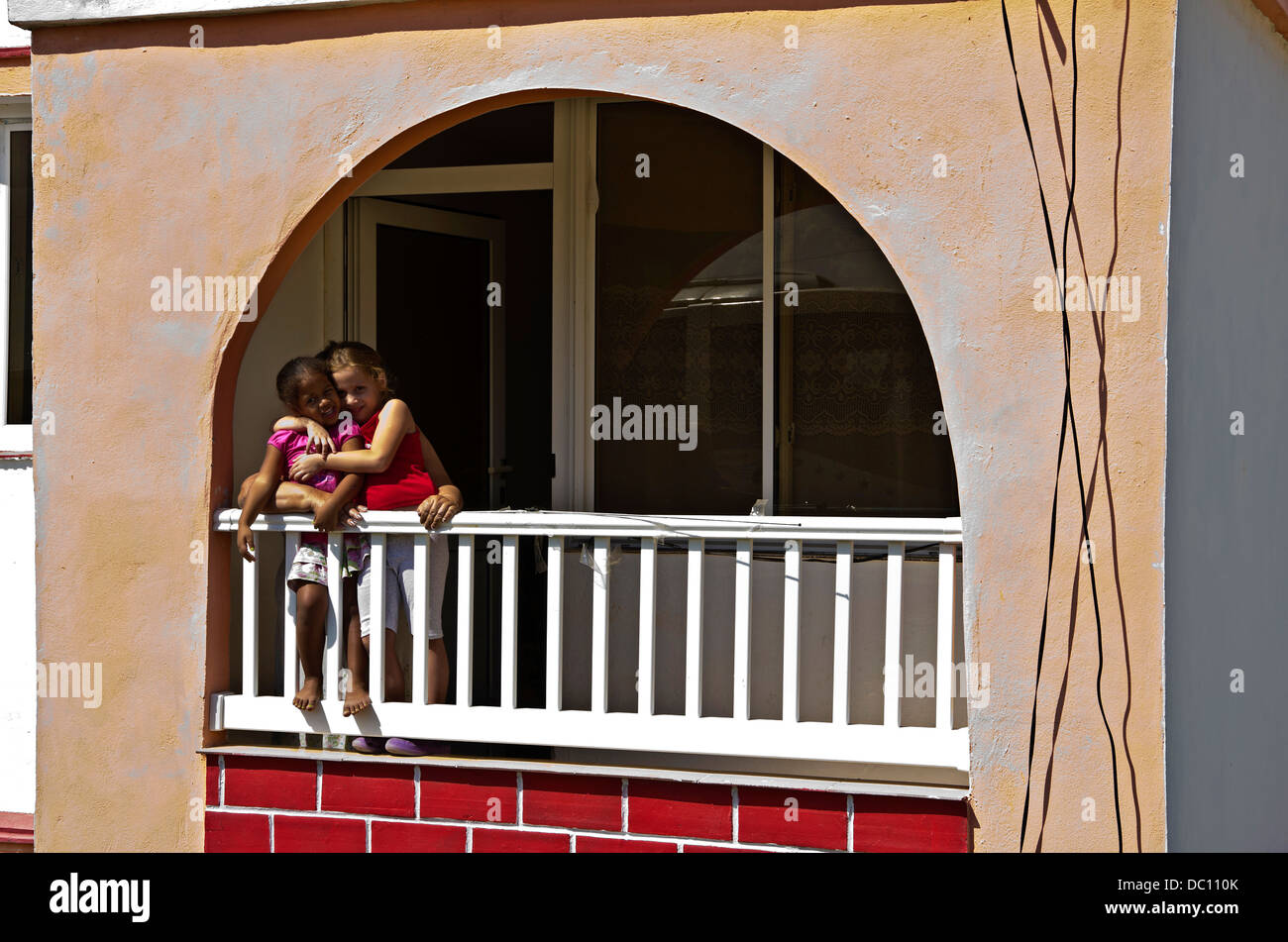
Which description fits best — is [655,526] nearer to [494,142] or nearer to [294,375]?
[294,375]

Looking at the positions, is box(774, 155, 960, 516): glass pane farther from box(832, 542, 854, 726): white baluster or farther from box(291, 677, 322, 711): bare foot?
box(291, 677, 322, 711): bare foot

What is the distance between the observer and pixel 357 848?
4.74 metres

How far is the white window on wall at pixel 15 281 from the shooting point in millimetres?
5562

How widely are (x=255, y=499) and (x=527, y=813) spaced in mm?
1492

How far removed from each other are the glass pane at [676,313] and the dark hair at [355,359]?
97 centimetres

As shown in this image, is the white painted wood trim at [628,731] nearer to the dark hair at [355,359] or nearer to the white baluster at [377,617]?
the white baluster at [377,617]

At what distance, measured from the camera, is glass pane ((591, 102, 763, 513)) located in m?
5.41

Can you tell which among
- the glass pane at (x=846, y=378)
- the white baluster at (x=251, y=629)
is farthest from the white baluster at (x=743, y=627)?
the white baluster at (x=251, y=629)

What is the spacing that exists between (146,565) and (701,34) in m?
2.77

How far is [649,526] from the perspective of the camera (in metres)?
4.53

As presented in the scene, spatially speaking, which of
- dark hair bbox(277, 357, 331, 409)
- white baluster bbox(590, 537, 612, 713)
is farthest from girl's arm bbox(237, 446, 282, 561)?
white baluster bbox(590, 537, 612, 713)

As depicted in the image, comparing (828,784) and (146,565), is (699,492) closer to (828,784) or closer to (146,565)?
(828,784)

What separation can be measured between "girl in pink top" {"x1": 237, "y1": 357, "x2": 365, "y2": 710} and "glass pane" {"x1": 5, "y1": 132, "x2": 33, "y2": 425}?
1.46 meters
